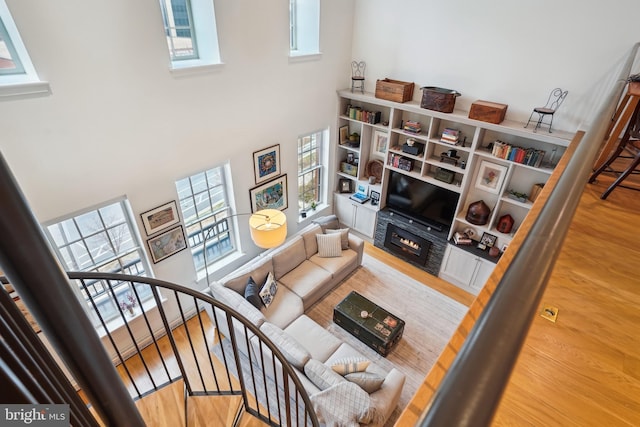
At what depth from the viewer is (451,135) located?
16.0ft

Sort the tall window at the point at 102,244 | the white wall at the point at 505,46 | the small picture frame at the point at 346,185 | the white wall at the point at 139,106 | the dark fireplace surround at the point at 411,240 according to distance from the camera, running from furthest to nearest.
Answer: the small picture frame at the point at 346,185 → the dark fireplace surround at the point at 411,240 → the white wall at the point at 505,46 → the tall window at the point at 102,244 → the white wall at the point at 139,106

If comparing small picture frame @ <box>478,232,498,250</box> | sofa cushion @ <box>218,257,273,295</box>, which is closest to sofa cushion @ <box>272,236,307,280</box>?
sofa cushion @ <box>218,257,273,295</box>

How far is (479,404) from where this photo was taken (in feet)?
0.74

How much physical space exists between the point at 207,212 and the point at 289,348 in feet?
7.08

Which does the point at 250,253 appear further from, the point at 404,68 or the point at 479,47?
the point at 479,47

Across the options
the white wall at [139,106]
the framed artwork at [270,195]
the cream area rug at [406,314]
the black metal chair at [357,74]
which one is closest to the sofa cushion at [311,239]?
the framed artwork at [270,195]

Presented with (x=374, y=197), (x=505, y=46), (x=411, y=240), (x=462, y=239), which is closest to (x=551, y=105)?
(x=505, y=46)

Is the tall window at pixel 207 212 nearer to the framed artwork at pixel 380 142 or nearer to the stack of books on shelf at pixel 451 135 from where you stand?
the framed artwork at pixel 380 142

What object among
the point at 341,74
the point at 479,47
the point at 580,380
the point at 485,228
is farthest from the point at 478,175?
the point at 580,380

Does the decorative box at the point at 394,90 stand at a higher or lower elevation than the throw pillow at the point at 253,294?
higher

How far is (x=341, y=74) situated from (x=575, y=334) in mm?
5190

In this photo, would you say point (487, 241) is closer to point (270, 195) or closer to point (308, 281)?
point (308, 281)

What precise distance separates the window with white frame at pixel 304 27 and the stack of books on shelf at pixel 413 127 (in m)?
1.79

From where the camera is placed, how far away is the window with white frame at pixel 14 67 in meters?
2.54
